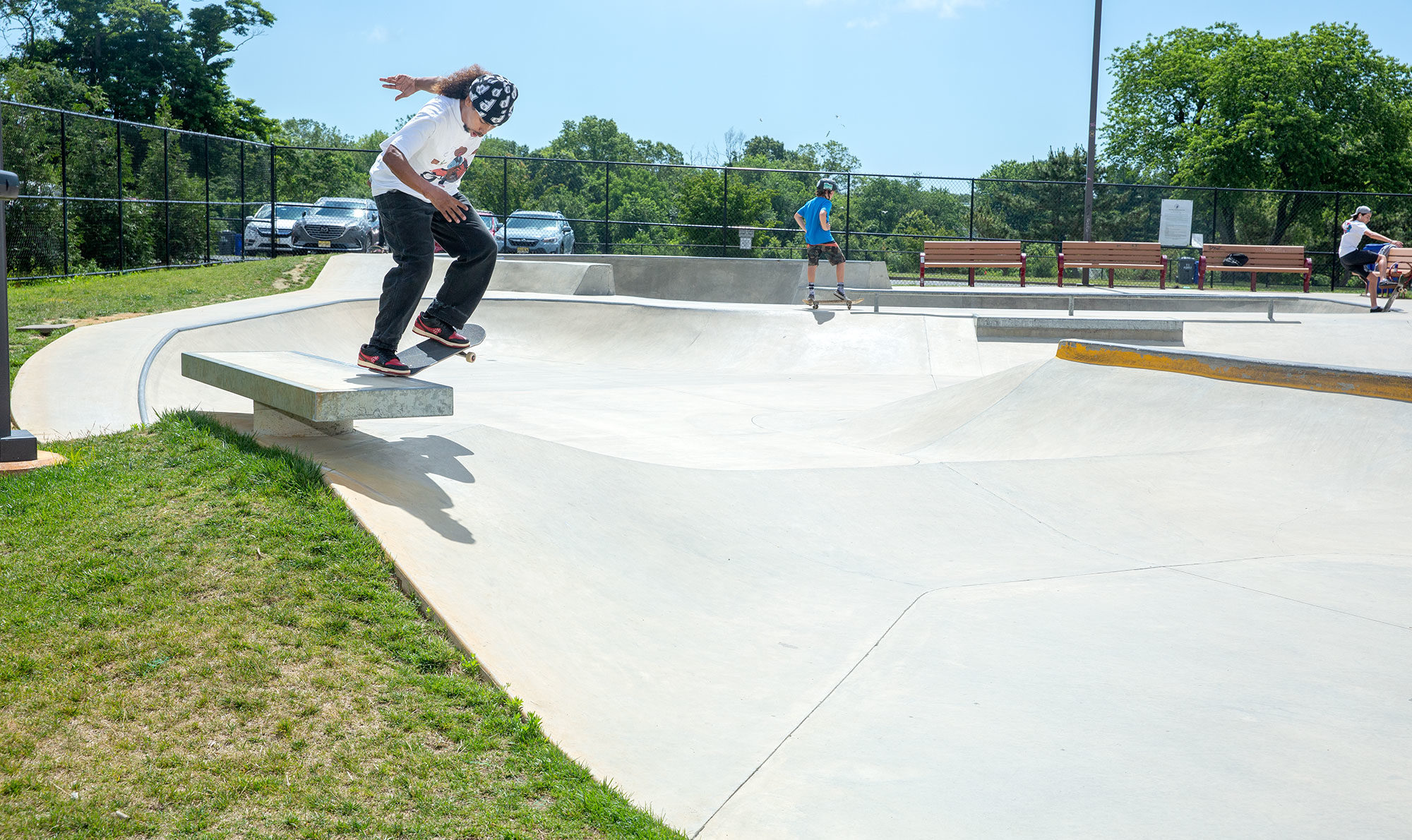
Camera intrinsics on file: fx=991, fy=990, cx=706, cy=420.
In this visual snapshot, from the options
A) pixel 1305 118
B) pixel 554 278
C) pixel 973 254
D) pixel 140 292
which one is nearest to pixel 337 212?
pixel 554 278

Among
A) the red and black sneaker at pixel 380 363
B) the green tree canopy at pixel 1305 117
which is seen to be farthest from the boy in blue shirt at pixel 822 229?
the green tree canopy at pixel 1305 117

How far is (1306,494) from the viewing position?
18.3 feet

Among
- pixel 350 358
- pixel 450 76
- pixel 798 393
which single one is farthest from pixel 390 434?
pixel 350 358

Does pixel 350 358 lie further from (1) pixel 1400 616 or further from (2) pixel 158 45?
(2) pixel 158 45

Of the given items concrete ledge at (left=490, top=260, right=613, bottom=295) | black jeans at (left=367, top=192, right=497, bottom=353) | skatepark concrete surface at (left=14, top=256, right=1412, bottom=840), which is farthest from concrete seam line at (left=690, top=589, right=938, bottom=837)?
concrete ledge at (left=490, top=260, right=613, bottom=295)

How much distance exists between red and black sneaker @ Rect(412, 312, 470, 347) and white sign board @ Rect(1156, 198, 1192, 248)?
24.2 meters

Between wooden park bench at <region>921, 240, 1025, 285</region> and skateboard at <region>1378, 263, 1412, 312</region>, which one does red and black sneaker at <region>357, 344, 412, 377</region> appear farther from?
wooden park bench at <region>921, 240, 1025, 285</region>

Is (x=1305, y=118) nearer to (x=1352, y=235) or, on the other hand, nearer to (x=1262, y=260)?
(x=1262, y=260)

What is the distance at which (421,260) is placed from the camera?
4848 millimetres

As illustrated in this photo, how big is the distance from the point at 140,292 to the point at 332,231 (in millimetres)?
10226

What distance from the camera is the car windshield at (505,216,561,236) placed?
85.2 ft

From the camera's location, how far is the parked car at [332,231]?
72.9ft

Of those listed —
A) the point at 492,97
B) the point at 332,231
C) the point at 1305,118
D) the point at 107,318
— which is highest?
the point at 1305,118

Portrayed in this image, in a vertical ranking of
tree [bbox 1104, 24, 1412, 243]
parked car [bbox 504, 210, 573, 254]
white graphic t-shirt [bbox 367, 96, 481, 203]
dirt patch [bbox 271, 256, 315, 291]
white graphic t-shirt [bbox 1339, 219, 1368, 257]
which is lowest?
dirt patch [bbox 271, 256, 315, 291]
